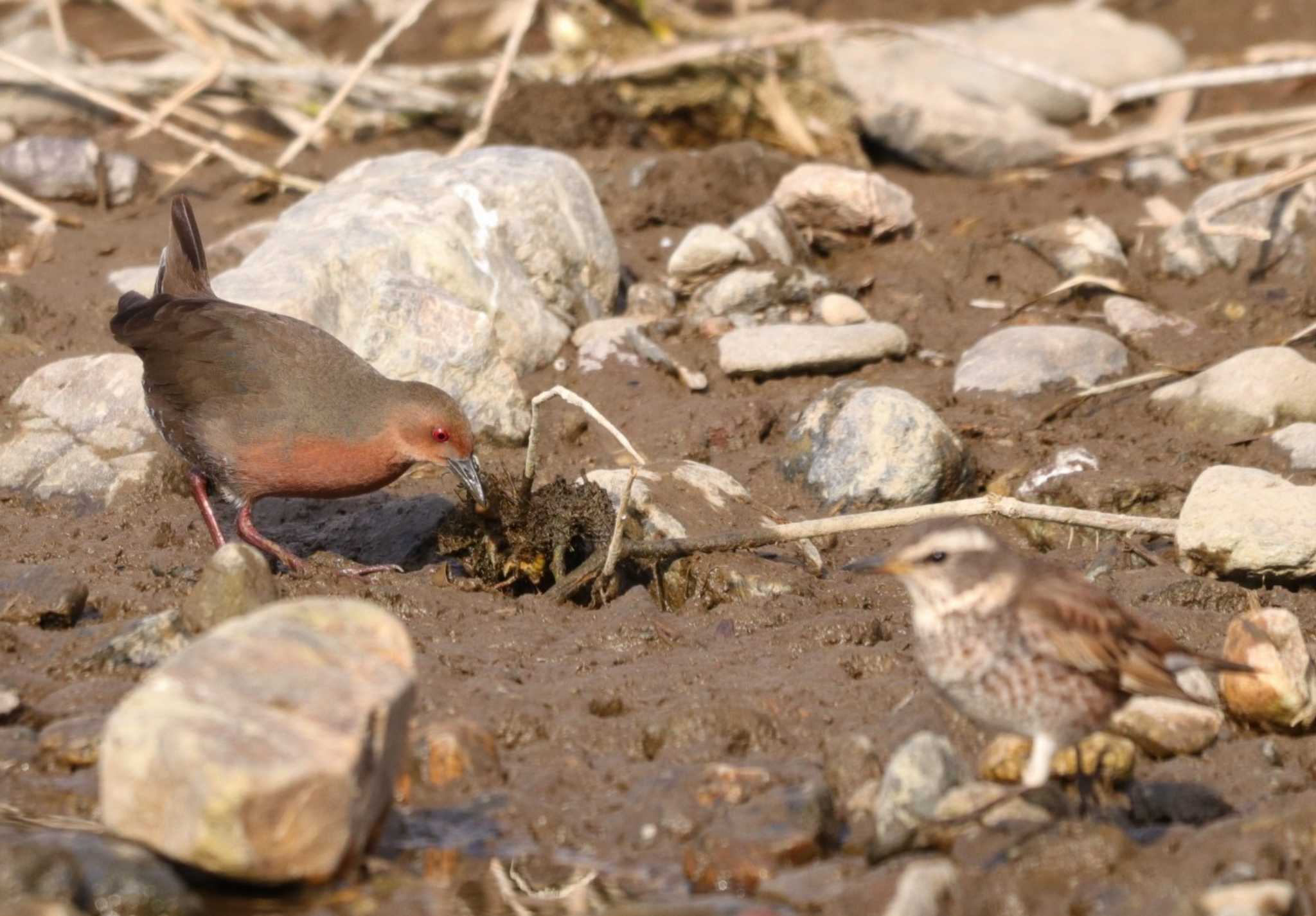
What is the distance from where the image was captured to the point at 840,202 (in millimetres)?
9805

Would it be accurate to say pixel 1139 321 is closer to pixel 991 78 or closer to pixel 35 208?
pixel 991 78

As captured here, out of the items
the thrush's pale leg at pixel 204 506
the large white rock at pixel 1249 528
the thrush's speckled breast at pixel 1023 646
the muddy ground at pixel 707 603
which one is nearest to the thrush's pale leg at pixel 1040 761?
the thrush's speckled breast at pixel 1023 646

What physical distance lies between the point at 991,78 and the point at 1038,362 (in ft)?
15.7

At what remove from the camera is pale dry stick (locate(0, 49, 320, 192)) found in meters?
10.3

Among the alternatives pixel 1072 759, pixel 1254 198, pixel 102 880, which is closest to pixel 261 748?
pixel 102 880

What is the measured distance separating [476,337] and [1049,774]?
386cm

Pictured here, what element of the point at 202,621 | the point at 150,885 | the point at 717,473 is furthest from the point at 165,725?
the point at 717,473

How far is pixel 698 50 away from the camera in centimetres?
1091

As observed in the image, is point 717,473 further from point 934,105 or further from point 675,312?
point 934,105

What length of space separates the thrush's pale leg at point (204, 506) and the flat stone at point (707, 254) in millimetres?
3120

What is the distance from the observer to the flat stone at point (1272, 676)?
539cm

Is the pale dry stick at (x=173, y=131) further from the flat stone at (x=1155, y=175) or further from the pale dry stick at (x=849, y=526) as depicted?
the flat stone at (x=1155, y=175)

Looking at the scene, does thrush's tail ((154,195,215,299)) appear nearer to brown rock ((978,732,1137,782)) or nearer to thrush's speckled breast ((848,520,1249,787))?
thrush's speckled breast ((848,520,1249,787))

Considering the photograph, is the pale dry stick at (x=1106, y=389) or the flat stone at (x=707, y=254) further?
the flat stone at (x=707, y=254)
